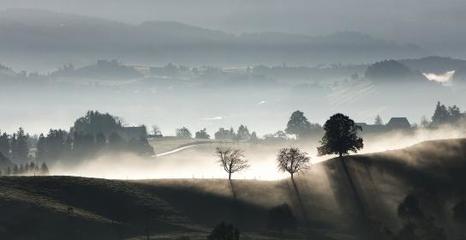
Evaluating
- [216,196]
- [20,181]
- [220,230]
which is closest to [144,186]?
[216,196]

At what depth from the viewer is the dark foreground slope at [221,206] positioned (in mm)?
151750

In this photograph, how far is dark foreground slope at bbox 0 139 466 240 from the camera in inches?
5974

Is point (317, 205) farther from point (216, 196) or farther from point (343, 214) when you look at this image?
point (216, 196)

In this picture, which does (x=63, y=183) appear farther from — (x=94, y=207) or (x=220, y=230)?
(x=220, y=230)

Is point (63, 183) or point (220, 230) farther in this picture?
point (63, 183)

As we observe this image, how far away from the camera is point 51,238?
14450cm

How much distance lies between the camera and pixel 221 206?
17812cm

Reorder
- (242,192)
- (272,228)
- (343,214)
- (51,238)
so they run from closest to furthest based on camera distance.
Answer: (51,238) < (272,228) < (343,214) < (242,192)

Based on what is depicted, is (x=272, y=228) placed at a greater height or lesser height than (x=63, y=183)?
lesser

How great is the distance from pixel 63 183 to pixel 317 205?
6529 centimetres

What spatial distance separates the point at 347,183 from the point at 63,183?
3010 inches

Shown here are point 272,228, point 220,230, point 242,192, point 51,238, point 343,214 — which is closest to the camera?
point 220,230

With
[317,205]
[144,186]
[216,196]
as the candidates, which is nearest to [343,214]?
[317,205]

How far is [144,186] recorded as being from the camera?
188 m
